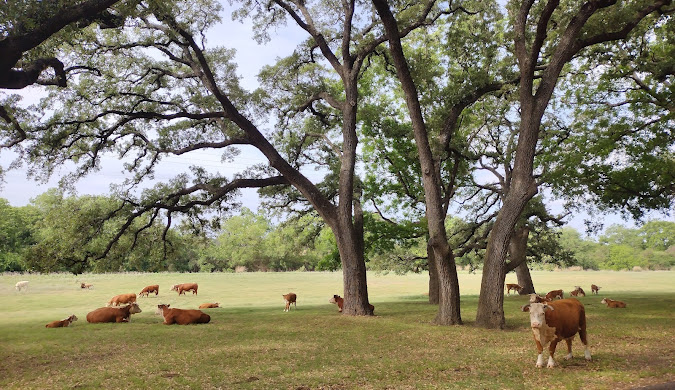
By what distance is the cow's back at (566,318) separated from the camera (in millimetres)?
7287

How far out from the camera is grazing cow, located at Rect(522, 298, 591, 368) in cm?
713

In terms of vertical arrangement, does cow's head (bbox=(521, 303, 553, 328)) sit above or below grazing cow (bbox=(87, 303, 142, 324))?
above

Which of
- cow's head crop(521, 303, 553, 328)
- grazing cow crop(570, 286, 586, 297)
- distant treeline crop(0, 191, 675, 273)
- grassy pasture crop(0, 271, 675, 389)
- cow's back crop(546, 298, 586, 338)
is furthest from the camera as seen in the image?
grazing cow crop(570, 286, 586, 297)

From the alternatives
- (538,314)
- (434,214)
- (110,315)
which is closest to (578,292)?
(434,214)

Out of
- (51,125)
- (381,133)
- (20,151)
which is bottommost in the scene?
(20,151)

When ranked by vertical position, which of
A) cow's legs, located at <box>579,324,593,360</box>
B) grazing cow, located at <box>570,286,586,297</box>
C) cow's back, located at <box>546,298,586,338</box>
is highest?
cow's back, located at <box>546,298,586,338</box>

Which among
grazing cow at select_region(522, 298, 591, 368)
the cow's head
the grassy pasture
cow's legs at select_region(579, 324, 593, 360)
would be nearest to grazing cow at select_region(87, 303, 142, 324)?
the grassy pasture

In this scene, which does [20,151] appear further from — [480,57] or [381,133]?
[480,57]

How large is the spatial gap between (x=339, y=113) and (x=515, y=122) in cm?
1047

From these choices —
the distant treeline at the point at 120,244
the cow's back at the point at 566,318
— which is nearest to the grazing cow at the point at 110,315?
the distant treeline at the point at 120,244

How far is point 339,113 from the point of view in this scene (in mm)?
21344

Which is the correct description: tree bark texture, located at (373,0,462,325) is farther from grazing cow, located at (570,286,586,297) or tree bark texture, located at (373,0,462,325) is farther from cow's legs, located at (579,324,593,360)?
grazing cow, located at (570,286,586,297)

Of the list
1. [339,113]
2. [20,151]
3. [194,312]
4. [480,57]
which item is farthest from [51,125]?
[480,57]

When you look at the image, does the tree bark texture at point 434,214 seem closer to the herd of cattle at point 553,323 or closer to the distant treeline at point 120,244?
the herd of cattle at point 553,323
